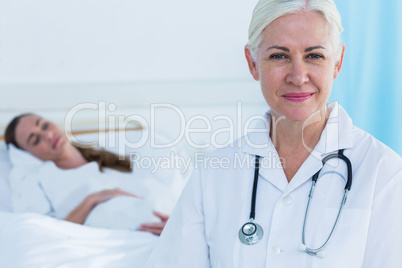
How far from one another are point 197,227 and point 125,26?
1438 millimetres

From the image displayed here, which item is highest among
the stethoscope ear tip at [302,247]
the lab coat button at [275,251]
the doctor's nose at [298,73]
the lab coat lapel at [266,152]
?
the doctor's nose at [298,73]

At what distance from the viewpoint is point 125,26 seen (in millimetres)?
2426

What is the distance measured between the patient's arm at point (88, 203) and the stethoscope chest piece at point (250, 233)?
1115 millimetres

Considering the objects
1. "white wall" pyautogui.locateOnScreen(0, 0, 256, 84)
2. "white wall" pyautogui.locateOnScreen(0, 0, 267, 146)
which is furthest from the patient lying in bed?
"white wall" pyautogui.locateOnScreen(0, 0, 256, 84)

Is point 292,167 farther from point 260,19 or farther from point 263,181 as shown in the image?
point 260,19

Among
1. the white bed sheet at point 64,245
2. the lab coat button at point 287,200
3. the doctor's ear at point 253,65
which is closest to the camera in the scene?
the lab coat button at point 287,200

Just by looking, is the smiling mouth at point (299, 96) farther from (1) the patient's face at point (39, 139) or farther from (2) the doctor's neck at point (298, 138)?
(1) the patient's face at point (39, 139)

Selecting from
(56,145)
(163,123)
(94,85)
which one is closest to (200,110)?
(163,123)

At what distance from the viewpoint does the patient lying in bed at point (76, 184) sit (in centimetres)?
208

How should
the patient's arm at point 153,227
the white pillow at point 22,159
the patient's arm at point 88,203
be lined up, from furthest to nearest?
1. the white pillow at point 22,159
2. the patient's arm at point 88,203
3. the patient's arm at point 153,227

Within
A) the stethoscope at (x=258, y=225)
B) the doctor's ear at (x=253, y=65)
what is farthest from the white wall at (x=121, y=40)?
the stethoscope at (x=258, y=225)

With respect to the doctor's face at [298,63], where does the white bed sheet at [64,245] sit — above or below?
below

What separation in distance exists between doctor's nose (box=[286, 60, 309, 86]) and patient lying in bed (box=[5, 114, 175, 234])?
3.60 feet

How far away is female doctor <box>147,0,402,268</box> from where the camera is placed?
1032mm
